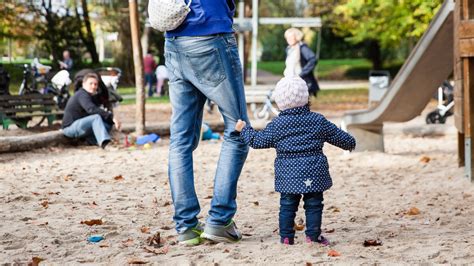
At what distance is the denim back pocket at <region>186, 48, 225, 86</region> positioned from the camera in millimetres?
5355

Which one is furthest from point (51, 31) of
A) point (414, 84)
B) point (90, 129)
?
point (414, 84)

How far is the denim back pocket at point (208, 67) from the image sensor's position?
5355 mm

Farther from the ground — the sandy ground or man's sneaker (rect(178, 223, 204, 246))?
man's sneaker (rect(178, 223, 204, 246))

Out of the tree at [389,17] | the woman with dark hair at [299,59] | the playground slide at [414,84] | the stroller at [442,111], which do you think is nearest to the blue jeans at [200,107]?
the playground slide at [414,84]

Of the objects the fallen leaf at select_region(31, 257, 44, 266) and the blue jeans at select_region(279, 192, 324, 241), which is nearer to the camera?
the fallen leaf at select_region(31, 257, 44, 266)

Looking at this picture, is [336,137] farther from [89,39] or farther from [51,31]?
[89,39]

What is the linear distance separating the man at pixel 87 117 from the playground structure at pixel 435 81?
131 inches

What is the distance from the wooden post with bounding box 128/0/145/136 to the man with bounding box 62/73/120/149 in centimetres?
118

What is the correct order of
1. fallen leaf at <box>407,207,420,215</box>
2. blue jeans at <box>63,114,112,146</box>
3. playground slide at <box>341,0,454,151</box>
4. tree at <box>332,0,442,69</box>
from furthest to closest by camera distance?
tree at <box>332,0,442,69</box> < blue jeans at <box>63,114,112,146</box> < playground slide at <box>341,0,454,151</box> < fallen leaf at <box>407,207,420,215</box>

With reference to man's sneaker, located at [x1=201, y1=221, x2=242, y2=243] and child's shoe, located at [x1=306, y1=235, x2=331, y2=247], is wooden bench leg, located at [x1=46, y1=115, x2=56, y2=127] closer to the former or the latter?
man's sneaker, located at [x1=201, y1=221, x2=242, y2=243]

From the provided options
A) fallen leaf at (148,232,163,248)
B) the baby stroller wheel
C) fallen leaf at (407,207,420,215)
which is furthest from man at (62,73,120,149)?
fallen leaf at (148,232,163,248)

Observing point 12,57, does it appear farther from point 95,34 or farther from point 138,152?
point 95,34

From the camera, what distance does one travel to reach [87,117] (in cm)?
1295

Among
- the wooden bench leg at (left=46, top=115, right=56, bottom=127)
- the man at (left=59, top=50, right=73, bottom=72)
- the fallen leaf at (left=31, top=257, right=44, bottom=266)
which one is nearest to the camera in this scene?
the fallen leaf at (left=31, top=257, right=44, bottom=266)
